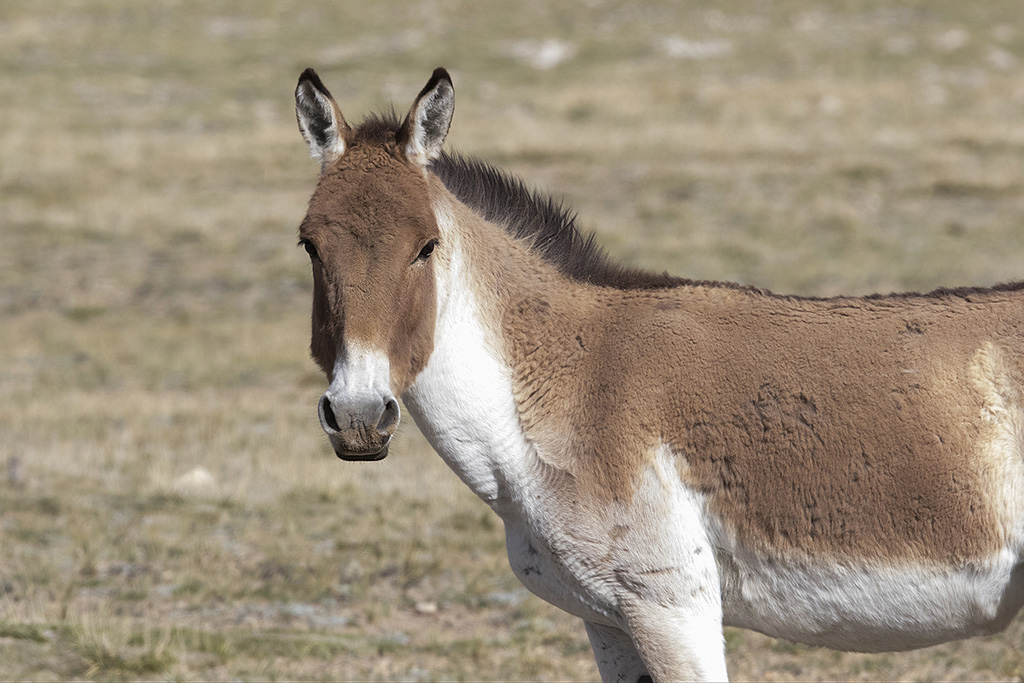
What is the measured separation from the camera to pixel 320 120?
4527 millimetres

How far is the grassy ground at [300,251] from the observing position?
790 cm

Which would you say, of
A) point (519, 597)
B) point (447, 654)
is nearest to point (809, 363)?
point (447, 654)

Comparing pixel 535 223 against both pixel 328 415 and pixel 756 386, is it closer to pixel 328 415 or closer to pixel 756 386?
pixel 756 386

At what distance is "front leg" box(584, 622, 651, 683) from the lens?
15.7 ft

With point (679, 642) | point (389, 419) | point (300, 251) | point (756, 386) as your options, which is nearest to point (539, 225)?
point (756, 386)

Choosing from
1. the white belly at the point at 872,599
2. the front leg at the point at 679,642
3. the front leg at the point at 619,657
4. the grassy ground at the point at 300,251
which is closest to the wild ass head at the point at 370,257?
the front leg at the point at 679,642

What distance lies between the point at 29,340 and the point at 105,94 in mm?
22956

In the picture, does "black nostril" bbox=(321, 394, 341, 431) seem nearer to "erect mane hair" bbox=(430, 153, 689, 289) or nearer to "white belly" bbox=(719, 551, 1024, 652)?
"erect mane hair" bbox=(430, 153, 689, 289)

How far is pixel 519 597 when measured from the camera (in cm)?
855

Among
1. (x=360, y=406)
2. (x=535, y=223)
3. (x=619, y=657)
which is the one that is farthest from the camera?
(x=535, y=223)

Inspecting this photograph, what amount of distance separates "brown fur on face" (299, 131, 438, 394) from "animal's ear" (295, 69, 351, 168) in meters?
0.08

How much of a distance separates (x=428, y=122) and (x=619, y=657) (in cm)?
243

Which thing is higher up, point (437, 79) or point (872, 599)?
point (437, 79)

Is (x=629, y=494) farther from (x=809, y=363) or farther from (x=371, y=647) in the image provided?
(x=371, y=647)
